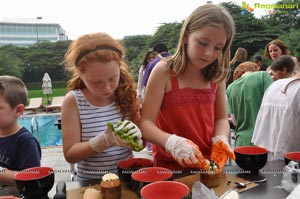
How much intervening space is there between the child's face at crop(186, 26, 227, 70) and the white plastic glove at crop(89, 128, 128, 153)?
477 millimetres

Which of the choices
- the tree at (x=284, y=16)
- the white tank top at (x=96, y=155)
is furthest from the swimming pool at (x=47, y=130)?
the tree at (x=284, y=16)

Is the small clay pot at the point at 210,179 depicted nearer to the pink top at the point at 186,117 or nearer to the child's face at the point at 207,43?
the pink top at the point at 186,117

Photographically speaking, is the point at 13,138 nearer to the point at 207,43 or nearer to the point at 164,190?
the point at 164,190

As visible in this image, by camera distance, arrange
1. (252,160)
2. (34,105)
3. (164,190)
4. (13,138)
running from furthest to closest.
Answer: (34,105) → (13,138) → (252,160) → (164,190)

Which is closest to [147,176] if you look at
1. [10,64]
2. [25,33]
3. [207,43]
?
[207,43]

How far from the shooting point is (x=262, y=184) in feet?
3.53

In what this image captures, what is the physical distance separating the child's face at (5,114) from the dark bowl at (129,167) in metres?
0.68

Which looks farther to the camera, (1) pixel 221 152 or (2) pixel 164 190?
(1) pixel 221 152

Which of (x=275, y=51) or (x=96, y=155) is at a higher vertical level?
(x=275, y=51)

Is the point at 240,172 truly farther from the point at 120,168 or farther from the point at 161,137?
the point at 120,168

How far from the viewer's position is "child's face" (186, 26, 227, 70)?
1185mm

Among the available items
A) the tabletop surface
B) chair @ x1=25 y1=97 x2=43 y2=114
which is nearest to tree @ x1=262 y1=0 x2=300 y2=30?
chair @ x1=25 y1=97 x2=43 y2=114

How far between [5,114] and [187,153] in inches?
37.6

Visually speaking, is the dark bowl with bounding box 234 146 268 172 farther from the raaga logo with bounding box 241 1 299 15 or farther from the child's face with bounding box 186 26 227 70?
the raaga logo with bounding box 241 1 299 15
